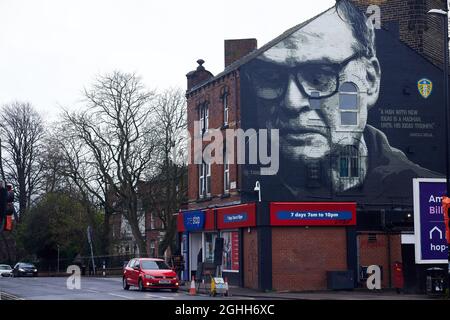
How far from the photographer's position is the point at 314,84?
127 ft

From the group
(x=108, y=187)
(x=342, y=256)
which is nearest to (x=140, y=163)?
(x=108, y=187)

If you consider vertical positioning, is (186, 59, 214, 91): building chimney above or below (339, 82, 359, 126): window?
above

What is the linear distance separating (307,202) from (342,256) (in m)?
3.19

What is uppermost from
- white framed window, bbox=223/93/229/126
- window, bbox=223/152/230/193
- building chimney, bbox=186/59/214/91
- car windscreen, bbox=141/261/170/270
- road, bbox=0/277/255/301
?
building chimney, bbox=186/59/214/91

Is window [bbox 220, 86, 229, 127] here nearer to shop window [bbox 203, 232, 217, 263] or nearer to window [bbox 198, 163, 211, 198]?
window [bbox 198, 163, 211, 198]

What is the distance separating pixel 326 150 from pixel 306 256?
5.95 meters

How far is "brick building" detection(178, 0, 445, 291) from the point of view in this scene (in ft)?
119

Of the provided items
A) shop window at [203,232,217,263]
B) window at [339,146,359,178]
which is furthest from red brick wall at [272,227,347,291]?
shop window at [203,232,217,263]

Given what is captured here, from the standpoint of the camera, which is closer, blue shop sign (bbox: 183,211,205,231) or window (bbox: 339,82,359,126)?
window (bbox: 339,82,359,126)

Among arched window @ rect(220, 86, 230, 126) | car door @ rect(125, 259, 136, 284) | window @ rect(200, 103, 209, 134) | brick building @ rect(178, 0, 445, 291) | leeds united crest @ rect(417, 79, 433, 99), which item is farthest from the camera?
window @ rect(200, 103, 209, 134)

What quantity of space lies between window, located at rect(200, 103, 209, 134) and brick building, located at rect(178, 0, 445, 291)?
2137 mm

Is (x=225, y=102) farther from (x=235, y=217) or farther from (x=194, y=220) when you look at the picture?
(x=194, y=220)

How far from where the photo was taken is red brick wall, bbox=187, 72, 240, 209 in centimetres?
3903

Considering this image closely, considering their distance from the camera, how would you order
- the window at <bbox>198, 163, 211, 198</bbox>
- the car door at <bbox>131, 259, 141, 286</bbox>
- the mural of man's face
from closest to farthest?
the car door at <bbox>131, 259, 141, 286</bbox> → the mural of man's face → the window at <bbox>198, 163, 211, 198</bbox>
